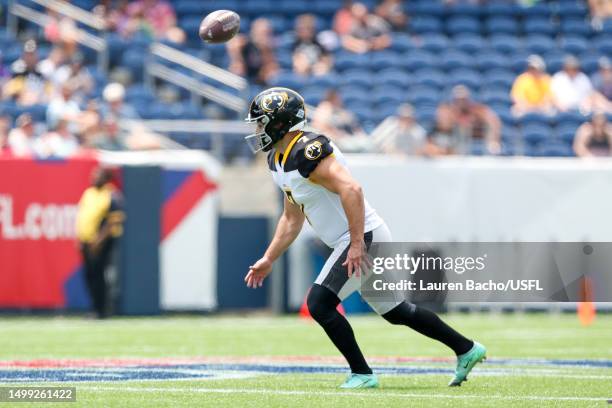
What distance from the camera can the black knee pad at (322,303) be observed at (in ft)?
24.0

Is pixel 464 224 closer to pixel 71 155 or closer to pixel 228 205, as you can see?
pixel 228 205

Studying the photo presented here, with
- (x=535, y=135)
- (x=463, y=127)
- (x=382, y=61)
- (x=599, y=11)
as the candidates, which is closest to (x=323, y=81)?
(x=382, y=61)

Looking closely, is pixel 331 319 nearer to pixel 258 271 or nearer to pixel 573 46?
pixel 258 271

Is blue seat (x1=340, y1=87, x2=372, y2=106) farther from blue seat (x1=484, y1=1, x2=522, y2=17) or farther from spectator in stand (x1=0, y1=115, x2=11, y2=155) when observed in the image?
spectator in stand (x1=0, y1=115, x2=11, y2=155)

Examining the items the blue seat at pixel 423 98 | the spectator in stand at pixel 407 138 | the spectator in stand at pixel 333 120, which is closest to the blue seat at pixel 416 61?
the blue seat at pixel 423 98

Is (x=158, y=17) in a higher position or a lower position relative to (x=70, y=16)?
higher

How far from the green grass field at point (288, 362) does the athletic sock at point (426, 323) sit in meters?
0.26

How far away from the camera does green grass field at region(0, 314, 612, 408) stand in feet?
22.4

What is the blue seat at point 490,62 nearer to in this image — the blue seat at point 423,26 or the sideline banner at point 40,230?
the blue seat at point 423,26

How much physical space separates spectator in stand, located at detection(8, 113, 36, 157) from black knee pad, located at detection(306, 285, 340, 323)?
9306 millimetres

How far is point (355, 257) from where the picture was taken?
23.6 feet

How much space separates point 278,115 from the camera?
7.40m

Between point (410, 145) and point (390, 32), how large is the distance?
564 centimetres

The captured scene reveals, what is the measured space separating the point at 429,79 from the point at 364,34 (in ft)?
4.83
